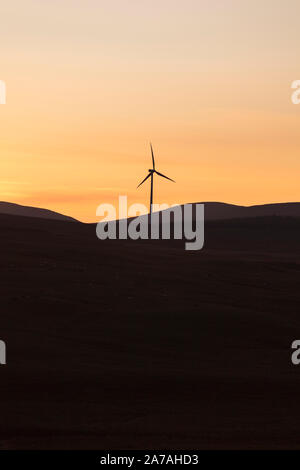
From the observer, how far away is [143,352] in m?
26.7

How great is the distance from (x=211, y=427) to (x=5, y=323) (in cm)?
1153

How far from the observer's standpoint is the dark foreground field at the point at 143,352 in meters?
18.0

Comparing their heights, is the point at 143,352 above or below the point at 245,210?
below

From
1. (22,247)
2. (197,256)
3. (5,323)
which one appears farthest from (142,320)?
(197,256)

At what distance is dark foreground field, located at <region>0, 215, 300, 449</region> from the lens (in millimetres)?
17984

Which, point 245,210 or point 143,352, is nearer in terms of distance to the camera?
point 143,352

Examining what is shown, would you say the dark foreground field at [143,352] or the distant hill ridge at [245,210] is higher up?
the distant hill ridge at [245,210]

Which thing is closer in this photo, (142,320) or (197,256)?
(142,320)

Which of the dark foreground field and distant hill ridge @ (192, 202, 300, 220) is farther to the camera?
distant hill ridge @ (192, 202, 300, 220)

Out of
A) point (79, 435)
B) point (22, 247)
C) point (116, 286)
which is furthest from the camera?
point (22, 247)

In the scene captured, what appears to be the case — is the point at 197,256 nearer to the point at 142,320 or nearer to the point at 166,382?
the point at 142,320

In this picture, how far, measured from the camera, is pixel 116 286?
37750mm

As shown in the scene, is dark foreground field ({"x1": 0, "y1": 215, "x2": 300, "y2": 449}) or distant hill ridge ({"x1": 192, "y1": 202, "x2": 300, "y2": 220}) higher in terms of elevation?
distant hill ridge ({"x1": 192, "y1": 202, "x2": 300, "y2": 220})

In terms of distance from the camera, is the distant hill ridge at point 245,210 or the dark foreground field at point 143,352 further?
the distant hill ridge at point 245,210
